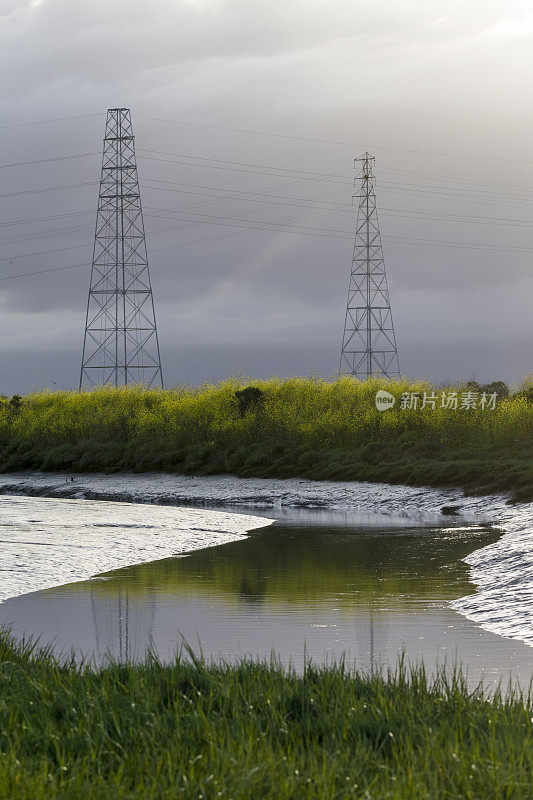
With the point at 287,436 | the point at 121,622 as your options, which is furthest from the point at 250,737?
the point at 287,436

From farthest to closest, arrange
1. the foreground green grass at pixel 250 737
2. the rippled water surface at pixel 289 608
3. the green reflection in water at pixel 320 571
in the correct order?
1. the green reflection in water at pixel 320 571
2. the rippled water surface at pixel 289 608
3. the foreground green grass at pixel 250 737

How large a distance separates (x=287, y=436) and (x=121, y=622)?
90.3ft

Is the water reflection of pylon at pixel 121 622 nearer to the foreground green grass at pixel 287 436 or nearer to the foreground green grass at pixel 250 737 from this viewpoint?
the foreground green grass at pixel 250 737

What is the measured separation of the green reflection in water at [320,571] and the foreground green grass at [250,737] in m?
5.27

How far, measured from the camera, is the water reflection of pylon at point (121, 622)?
8430 millimetres

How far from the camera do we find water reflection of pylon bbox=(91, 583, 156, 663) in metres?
8.43

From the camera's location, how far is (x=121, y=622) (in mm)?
9867

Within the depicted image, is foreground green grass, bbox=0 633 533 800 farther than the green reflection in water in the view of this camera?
No

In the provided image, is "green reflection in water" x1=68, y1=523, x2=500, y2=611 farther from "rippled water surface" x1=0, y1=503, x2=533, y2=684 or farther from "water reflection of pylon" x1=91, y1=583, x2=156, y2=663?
"water reflection of pylon" x1=91, y1=583, x2=156, y2=663

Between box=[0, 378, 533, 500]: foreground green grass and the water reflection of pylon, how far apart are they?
15.8 metres

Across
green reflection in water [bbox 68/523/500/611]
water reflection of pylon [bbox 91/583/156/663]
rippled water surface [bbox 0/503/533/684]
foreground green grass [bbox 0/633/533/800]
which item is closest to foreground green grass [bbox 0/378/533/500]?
green reflection in water [bbox 68/523/500/611]

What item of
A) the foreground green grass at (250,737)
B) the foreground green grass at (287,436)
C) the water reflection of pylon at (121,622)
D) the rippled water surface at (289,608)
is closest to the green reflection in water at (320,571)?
the rippled water surface at (289,608)

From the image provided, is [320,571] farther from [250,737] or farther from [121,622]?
[250,737]

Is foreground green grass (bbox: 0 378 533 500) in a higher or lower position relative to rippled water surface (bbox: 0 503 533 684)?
higher
